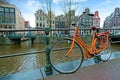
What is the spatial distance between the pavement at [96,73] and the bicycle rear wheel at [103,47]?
0.87 feet

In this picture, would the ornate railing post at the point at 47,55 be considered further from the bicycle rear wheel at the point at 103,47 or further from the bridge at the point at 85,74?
the bicycle rear wheel at the point at 103,47

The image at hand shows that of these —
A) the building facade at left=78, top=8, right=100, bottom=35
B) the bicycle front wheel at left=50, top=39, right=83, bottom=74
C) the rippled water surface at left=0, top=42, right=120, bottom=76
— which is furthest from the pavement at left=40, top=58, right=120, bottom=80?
the rippled water surface at left=0, top=42, right=120, bottom=76

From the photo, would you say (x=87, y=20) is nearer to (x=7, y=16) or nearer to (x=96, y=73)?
(x=96, y=73)

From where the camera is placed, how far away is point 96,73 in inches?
110

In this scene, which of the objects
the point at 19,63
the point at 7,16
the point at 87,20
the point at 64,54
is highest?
the point at 7,16

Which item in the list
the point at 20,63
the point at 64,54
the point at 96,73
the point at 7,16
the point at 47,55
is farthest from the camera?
the point at 7,16

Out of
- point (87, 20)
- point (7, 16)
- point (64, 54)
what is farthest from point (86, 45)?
point (7, 16)

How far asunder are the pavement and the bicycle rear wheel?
0.26m

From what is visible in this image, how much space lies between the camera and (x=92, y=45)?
10.6ft

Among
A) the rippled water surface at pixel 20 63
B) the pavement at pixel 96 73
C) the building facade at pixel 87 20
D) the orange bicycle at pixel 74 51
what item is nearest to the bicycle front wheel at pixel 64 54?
the orange bicycle at pixel 74 51

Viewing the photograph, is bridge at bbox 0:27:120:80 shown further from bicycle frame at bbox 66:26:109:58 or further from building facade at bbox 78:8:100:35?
building facade at bbox 78:8:100:35

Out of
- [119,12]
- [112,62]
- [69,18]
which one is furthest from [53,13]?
[119,12]

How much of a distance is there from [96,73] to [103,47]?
0.98m

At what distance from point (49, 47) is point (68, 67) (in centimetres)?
51
